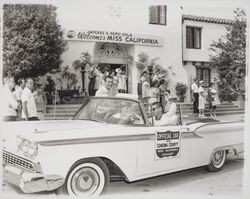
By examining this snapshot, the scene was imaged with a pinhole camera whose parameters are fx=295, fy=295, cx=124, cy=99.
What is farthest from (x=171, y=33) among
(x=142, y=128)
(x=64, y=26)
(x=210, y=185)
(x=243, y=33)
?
(x=210, y=185)

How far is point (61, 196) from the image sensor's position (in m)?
3.10

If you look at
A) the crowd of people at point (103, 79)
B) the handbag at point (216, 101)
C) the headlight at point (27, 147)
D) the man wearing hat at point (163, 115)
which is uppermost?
the crowd of people at point (103, 79)

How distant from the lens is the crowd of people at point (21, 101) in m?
3.84

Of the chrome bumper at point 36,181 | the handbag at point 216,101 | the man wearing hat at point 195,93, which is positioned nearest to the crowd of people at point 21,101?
the chrome bumper at point 36,181

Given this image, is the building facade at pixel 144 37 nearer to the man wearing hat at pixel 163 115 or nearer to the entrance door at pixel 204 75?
the entrance door at pixel 204 75

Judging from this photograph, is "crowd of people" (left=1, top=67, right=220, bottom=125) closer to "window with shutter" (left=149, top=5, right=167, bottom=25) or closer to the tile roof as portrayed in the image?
"window with shutter" (left=149, top=5, right=167, bottom=25)

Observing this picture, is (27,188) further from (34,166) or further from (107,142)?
(107,142)

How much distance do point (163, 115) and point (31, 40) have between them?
2.15 m

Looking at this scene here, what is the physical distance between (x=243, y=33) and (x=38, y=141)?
10.9 feet

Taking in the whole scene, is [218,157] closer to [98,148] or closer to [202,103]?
[202,103]

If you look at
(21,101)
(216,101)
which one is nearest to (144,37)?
(216,101)

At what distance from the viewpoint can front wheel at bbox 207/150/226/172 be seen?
450cm

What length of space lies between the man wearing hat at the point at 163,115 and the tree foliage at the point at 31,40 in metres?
1.67

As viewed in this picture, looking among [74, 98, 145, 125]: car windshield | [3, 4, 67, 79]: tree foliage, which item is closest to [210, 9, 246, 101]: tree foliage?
[74, 98, 145, 125]: car windshield
